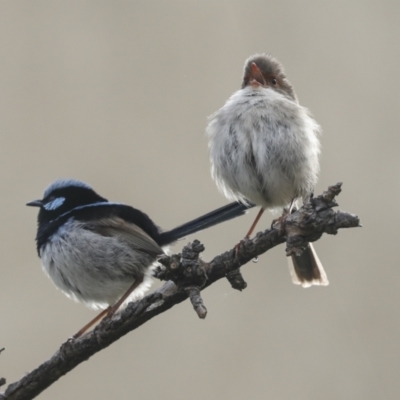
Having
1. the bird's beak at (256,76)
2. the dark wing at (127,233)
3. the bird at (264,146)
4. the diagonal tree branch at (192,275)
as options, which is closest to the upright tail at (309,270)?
the bird at (264,146)

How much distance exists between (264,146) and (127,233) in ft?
2.90

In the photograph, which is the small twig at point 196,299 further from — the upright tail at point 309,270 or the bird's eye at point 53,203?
the bird's eye at point 53,203

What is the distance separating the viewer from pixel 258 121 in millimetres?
2838

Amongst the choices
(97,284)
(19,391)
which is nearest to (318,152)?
(97,284)

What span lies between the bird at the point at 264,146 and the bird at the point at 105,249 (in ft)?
0.81

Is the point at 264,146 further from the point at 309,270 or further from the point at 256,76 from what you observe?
the point at 309,270

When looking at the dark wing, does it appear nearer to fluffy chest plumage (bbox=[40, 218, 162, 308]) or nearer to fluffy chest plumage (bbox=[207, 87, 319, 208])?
fluffy chest plumage (bbox=[40, 218, 162, 308])

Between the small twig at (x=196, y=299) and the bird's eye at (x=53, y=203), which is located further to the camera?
the bird's eye at (x=53, y=203)

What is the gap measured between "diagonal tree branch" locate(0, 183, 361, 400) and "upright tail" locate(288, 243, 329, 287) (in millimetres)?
1073

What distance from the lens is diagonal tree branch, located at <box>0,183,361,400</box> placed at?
6.08 feet

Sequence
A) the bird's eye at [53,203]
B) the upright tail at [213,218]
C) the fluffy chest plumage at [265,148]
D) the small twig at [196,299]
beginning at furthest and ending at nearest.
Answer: the bird's eye at [53,203] → the upright tail at [213,218] → the fluffy chest plumage at [265,148] → the small twig at [196,299]

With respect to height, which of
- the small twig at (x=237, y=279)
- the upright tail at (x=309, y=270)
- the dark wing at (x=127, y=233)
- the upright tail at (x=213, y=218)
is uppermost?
the dark wing at (x=127, y=233)

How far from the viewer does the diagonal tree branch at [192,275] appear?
1854 mm

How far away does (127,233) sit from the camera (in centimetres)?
318
